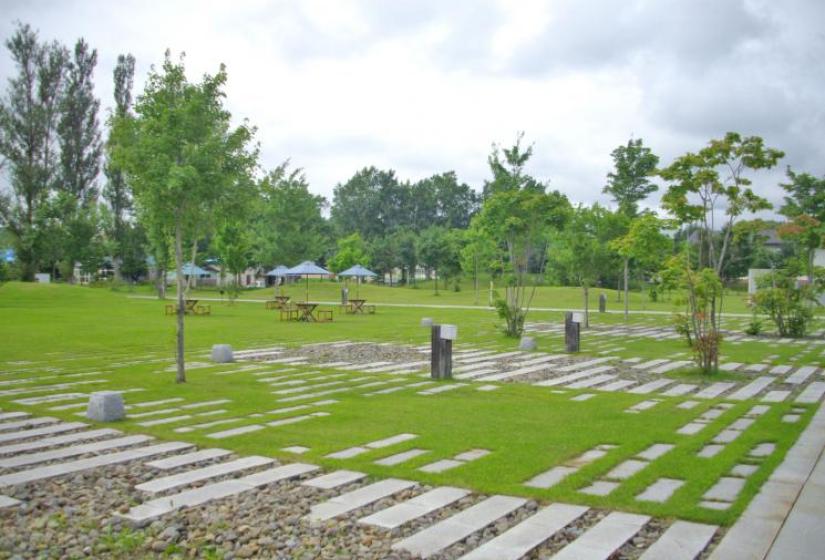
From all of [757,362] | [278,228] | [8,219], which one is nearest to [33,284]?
[8,219]

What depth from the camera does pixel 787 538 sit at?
422 cm

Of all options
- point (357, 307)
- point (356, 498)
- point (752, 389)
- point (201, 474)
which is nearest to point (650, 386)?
point (752, 389)

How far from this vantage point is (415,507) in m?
4.89

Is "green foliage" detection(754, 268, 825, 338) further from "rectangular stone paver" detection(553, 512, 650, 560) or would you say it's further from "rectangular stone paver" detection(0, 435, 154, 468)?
"rectangular stone paver" detection(0, 435, 154, 468)

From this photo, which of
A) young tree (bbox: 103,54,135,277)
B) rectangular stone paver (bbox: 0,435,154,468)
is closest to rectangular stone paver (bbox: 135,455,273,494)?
rectangular stone paver (bbox: 0,435,154,468)

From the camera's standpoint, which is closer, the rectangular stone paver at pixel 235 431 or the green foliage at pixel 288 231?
the rectangular stone paver at pixel 235 431

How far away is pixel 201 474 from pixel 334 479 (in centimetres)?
114

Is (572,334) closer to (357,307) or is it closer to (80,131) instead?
(357,307)

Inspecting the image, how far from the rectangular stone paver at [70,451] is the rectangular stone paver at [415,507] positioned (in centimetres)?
332

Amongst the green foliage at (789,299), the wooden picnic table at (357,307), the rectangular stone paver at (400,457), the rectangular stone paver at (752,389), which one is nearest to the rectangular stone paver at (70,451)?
the rectangular stone paver at (400,457)

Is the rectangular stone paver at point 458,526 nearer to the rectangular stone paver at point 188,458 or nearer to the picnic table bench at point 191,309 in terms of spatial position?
the rectangular stone paver at point 188,458

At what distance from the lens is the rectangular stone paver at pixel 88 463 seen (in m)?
5.65

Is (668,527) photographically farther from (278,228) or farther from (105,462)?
(278,228)

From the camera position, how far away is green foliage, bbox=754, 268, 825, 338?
2078cm
